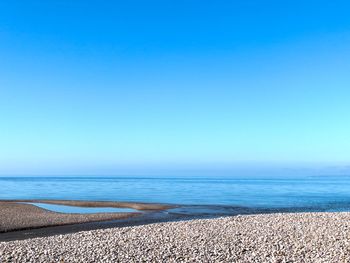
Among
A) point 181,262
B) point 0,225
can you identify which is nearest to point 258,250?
point 181,262

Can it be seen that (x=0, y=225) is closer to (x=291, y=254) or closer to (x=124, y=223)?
(x=124, y=223)

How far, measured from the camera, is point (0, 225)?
25.0 metres

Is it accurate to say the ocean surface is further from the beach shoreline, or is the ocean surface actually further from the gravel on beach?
the gravel on beach

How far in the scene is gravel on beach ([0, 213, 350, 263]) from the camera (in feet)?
44.2

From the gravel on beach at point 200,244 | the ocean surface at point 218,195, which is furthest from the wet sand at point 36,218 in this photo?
the ocean surface at point 218,195

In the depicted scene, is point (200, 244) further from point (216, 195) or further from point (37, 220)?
point (216, 195)

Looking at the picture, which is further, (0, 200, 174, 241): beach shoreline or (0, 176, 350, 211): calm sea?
(0, 176, 350, 211): calm sea

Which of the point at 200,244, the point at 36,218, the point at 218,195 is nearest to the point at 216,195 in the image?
the point at 218,195

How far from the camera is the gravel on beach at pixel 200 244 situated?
44.2ft

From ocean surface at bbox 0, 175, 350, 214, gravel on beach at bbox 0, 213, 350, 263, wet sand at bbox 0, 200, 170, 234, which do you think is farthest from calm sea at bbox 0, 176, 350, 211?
gravel on beach at bbox 0, 213, 350, 263

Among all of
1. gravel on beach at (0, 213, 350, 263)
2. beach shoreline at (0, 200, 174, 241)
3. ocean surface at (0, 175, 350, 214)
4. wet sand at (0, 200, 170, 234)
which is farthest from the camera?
ocean surface at (0, 175, 350, 214)

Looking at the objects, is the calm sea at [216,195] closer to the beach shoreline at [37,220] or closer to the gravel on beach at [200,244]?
the beach shoreline at [37,220]

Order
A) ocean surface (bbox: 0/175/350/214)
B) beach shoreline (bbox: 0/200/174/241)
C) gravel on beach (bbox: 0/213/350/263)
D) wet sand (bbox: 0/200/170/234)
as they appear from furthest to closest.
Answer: ocean surface (bbox: 0/175/350/214), wet sand (bbox: 0/200/170/234), beach shoreline (bbox: 0/200/174/241), gravel on beach (bbox: 0/213/350/263)

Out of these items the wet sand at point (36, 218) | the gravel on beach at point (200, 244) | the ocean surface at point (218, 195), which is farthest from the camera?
the ocean surface at point (218, 195)
